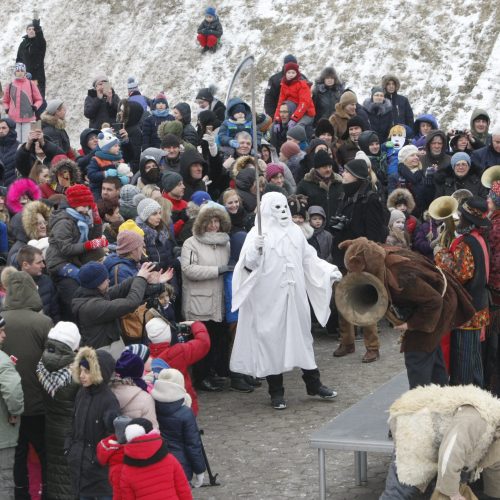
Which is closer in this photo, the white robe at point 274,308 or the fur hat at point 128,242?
the fur hat at point 128,242

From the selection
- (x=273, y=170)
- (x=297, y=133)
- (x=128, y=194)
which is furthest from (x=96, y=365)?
(x=297, y=133)

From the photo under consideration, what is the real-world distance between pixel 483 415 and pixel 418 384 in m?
1.38

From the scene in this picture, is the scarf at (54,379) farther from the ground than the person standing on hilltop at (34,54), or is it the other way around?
the person standing on hilltop at (34,54)

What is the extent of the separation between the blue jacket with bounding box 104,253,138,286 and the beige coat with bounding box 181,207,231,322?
125cm

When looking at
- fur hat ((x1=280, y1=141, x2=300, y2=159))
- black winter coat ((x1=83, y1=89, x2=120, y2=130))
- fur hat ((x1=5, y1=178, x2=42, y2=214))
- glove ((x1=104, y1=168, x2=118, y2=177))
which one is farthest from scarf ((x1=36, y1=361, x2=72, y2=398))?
black winter coat ((x1=83, y1=89, x2=120, y2=130))

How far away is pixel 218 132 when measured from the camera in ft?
52.2

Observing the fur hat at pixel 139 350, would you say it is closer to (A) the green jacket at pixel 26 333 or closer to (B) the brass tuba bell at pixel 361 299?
(A) the green jacket at pixel 26 333

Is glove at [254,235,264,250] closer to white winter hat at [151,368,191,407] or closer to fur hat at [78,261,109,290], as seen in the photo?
fur hat at [78,261,109,290]

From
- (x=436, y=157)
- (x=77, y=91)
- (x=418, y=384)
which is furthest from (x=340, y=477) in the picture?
(x=77, y=91)

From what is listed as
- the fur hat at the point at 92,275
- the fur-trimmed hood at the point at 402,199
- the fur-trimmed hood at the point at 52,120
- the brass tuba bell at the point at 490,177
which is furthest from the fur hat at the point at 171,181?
the fur-trimmed hood at the point at 52,120

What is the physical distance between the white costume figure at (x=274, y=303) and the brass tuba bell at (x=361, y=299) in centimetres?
328

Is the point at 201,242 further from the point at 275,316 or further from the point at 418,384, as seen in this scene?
the point at 418,384

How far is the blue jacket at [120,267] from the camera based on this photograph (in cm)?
1005

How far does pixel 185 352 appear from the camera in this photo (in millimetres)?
9000
